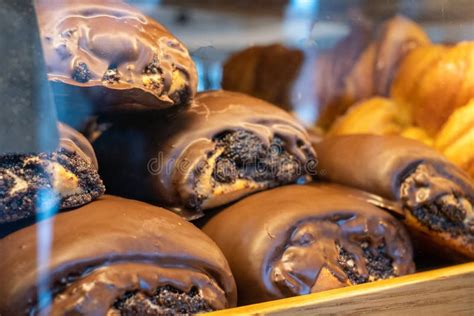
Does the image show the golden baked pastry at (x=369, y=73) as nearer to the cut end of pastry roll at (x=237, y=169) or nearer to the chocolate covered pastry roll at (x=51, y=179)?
the cut end of pastry roll at (x=237, y=169)

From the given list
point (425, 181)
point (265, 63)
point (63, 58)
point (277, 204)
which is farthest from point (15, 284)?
point (265, 63)

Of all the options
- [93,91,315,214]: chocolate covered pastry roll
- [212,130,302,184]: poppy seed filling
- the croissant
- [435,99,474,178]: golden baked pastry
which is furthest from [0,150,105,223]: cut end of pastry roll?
the croissant

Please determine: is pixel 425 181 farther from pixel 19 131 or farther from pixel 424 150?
pixel 19 131

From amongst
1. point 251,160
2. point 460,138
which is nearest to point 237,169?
point 251,160

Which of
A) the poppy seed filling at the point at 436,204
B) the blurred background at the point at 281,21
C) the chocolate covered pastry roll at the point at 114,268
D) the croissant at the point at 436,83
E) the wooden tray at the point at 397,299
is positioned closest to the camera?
the chocolate covered pastry roll at the point at 114,268

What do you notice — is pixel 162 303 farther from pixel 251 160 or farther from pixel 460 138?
pixel 460 138

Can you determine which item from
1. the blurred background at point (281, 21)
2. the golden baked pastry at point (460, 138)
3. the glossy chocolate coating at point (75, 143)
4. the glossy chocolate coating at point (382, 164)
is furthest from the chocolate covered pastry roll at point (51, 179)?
the golden baked pastry at point (460, 138)

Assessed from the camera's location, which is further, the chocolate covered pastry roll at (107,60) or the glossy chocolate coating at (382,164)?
the glossy chocolate coating at (382,164)
